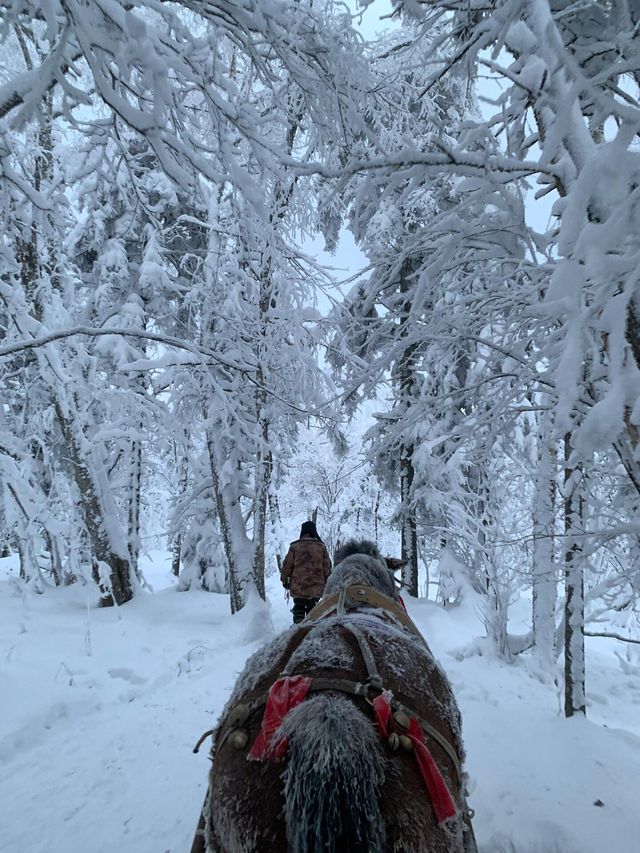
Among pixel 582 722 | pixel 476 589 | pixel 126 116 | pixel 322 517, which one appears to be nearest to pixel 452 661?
pixel 582 722

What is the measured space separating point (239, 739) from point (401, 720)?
0.62 meters

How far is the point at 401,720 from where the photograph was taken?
158cm

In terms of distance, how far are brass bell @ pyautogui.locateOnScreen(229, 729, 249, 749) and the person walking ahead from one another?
204 inches

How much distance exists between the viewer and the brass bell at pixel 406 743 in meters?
1.56

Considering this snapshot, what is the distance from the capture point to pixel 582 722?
4070 mm

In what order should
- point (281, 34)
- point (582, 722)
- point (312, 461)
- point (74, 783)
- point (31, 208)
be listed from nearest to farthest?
point (281, 34) → point (74, 783) → point (582, 722) → point (31, 208) → point (312, 461)

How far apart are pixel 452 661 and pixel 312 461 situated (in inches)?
756

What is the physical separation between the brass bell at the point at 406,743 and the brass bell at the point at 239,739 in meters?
0.58

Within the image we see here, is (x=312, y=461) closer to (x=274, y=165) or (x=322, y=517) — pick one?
(x=322, y=517)

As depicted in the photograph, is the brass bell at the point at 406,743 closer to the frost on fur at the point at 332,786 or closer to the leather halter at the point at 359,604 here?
the frost on fur at the point at 332,786

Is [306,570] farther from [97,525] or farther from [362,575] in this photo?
[97,525]

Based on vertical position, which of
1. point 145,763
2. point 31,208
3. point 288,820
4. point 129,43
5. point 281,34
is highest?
point 31,208

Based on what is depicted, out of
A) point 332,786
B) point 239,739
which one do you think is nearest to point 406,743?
point 332,786

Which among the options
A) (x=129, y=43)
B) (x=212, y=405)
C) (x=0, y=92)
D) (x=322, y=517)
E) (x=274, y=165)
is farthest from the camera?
(x=322, y=517)
